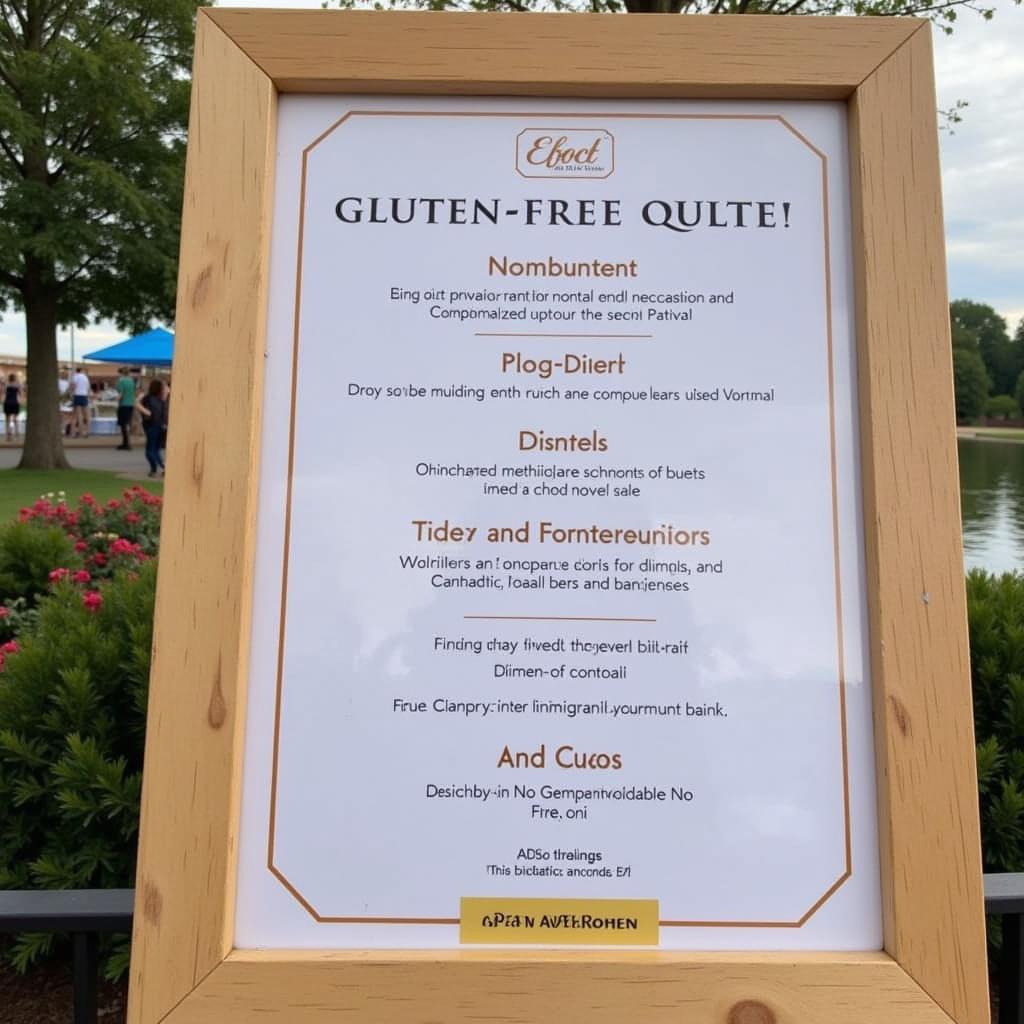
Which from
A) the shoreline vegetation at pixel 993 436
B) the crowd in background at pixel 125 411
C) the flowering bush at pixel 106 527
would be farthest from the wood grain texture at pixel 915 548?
the shoreline vegetation at pixel 993 436

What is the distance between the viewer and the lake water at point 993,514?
8578mm

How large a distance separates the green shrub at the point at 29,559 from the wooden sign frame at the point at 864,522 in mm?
3883

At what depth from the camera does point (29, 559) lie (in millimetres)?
4625

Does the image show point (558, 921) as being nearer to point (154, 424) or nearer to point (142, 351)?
point (154, 424)

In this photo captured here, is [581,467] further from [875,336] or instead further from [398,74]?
[398,74]

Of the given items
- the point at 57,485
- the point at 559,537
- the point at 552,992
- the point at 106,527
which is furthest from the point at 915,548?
the point at 57,485

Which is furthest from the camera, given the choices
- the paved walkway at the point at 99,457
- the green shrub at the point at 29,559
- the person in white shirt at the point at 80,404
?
the person in white shirt at the point at 80,404

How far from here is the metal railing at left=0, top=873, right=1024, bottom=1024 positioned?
128 centimetres

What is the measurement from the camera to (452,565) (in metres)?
1.21

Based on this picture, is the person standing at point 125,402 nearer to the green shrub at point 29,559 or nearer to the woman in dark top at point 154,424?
the woman in dark top at point 154,424

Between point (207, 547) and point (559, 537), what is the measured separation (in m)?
0.47

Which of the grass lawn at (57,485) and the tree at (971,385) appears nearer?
the grass lawn at (57,485)

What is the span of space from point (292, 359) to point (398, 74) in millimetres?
434

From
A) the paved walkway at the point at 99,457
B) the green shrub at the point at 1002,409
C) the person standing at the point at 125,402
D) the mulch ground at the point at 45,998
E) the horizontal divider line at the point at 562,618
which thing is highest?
the green shrub at the point at 1002,409
